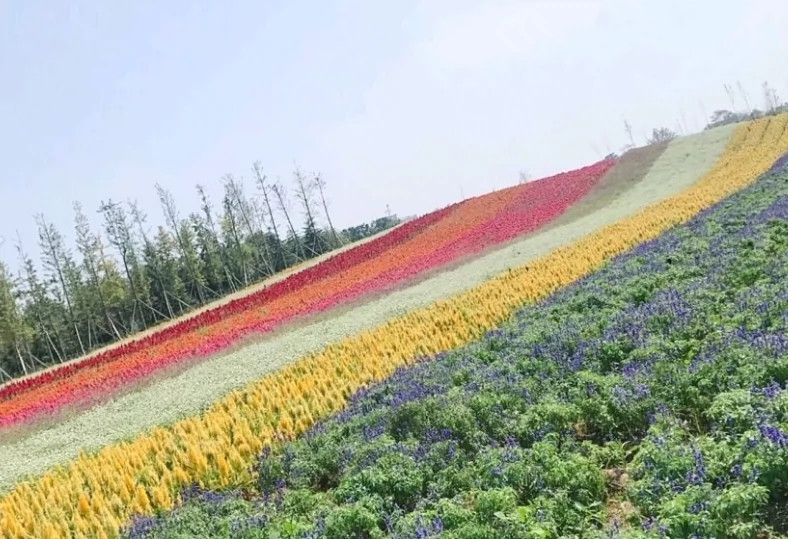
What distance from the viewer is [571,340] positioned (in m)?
8.72

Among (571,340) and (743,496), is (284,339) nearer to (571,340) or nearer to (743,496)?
(571,340)

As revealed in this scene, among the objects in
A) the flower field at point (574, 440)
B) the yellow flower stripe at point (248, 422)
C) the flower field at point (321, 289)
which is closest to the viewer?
the flower field at point (574, 440)

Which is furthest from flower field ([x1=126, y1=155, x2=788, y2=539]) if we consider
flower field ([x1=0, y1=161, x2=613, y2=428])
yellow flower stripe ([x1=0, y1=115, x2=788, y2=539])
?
flower field ([x1=0, y1=161, x2=613, y2=428])

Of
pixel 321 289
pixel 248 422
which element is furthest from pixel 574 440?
pixel 321 289

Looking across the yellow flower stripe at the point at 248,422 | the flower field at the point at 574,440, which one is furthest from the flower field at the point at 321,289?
the flower field at the point at 574,440

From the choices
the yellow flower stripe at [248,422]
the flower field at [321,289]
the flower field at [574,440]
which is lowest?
the flower field at [574,440]

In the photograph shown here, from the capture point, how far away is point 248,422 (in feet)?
33.3

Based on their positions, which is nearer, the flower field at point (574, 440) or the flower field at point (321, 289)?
the flower field at point (574, 440)

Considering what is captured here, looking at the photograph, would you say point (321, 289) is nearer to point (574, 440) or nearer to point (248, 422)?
point (248, 422)

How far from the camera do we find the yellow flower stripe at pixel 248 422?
25.4ft

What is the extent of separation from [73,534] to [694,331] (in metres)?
7.78


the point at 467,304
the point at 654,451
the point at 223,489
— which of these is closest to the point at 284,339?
the point at 467,304

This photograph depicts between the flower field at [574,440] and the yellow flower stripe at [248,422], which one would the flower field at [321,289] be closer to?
the yellow flower stripe at [248,422]

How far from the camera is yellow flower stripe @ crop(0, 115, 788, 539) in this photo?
7746 mm
